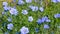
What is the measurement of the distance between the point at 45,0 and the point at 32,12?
240 mm

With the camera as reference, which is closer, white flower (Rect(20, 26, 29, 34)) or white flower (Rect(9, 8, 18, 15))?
white flower (Rect(20, 26, 29, 34))

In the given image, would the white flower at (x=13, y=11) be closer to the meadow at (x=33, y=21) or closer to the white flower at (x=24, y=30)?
the meadow at (x=33, y=21)

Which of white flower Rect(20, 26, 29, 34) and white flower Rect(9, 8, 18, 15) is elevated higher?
white flower Rect(9, 8, 18, 15)

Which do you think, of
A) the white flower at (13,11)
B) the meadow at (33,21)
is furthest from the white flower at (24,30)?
the white flower at (13,11)

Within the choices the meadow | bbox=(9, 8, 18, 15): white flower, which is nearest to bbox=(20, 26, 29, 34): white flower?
the meadow

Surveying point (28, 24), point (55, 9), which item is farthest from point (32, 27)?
point (55, 9)

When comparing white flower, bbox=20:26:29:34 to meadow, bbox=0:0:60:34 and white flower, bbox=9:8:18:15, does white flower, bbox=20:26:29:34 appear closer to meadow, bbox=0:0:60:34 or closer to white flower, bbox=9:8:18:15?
meadow, bbox=0:0:60:34

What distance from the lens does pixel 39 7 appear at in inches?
91.0

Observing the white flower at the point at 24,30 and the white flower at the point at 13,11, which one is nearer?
the white flower at the point at 24,30

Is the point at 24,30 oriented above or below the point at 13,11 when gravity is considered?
below

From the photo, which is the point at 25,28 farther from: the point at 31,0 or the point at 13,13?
the point at 31,0

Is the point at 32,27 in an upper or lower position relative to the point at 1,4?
lower

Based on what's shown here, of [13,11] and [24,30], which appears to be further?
[13,11]

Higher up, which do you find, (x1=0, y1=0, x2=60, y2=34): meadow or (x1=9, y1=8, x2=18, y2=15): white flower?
(x1=9, y1=8, x2=18, y2=15): white flower
